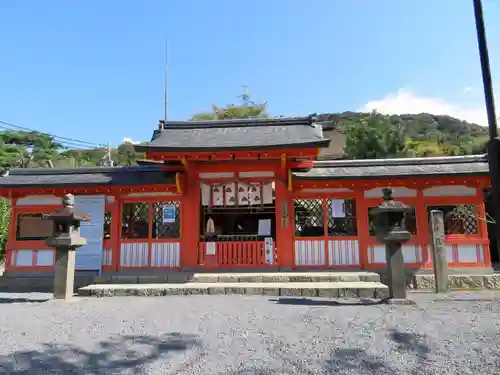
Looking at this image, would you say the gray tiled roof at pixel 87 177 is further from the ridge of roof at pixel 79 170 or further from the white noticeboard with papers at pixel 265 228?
the white noticeboard with papers at pixel 265 228

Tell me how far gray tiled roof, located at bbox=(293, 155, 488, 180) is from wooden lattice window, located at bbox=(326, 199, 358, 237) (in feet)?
2.79

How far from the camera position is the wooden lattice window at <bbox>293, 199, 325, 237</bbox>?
33.1 ft

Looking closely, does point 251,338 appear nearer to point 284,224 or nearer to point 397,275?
point 397,275

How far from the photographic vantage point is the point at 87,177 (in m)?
10.9

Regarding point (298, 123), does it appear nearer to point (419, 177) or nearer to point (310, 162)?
point (310, 162)

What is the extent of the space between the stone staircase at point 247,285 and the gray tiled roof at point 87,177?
2.72 m

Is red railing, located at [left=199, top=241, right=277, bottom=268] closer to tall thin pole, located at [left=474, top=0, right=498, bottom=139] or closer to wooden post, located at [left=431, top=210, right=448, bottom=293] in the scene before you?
wooden post, located at [left=431, top=210, right=448, bottom=293]

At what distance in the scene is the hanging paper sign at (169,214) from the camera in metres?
10.3

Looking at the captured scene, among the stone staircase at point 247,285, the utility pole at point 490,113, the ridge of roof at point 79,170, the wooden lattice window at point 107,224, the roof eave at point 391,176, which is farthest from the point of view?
the ridge of roof at point 79,170

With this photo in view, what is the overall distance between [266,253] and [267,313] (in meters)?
3.79

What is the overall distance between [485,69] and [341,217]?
8.39 metres

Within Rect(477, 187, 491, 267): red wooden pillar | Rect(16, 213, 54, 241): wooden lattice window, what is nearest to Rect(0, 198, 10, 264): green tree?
Rect(16, 213, 54, 241): wooden lattice window

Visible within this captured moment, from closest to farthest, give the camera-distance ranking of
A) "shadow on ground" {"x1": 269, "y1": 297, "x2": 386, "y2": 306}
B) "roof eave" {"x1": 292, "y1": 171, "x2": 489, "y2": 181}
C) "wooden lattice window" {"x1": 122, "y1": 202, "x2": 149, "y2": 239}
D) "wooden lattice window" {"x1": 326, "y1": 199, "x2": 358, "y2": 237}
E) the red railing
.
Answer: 1. "shadow on ground" {"x1": 269, "y1": 297, "x2": 386, "y2": 306}
2. "roof eave" {"x1": 292, "y1": 171, "x2": 489, "y2": 181}
3. the red railing
4. "wooden lattice window" {"x1": 326, "y1": 199, "x2": 358, "y2": 237}
5. "wooden lattice window" {"x1": 122, "y1": 202, "x2": 149, "y2": 239}

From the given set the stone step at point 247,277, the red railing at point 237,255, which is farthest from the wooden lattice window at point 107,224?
the red railing at point 237,255
